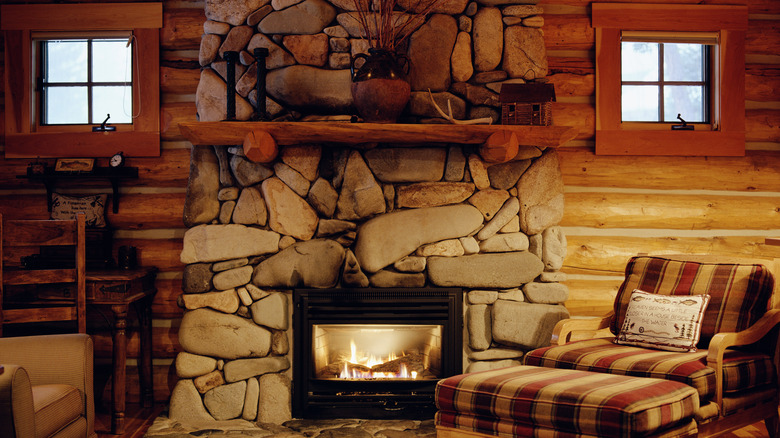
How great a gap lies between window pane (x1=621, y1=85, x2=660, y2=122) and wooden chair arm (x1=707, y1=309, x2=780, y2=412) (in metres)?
1.70

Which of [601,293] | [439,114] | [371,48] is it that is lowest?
[601,293]

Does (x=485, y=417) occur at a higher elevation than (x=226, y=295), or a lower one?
lower

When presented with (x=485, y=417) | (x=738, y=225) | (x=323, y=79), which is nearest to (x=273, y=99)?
(x=323, y=79)

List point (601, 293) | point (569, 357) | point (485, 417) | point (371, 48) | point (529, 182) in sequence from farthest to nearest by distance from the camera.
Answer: point (601, 293) → point (529, 182) → point (371, 48) → point (569, 357) → point (485, 417)

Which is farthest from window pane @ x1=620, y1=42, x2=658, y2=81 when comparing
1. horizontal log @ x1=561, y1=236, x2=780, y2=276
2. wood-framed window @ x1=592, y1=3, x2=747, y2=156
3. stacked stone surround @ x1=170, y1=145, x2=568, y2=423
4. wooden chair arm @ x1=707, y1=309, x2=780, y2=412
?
wooden chair arm @ x1=707, y1=309, x2=780, y2=412

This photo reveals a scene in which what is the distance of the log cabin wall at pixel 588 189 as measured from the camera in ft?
12.9

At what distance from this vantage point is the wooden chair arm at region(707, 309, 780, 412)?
2.57 meters

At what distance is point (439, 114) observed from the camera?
11.6 feet

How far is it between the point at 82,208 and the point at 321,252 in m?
1.68

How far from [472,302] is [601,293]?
3.36ft

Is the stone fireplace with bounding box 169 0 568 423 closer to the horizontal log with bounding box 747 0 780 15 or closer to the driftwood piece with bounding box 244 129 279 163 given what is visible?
the driftwood piece with bounding box 244 129 279 163

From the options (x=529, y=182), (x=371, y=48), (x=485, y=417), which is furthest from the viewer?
(x=529, y=182)

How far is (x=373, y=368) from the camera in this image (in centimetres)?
354

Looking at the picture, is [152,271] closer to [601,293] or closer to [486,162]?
[486,162]
